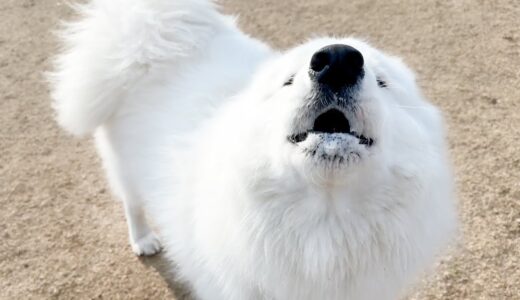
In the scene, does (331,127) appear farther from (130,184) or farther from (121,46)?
(130,184)

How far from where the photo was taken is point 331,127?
1627 mm

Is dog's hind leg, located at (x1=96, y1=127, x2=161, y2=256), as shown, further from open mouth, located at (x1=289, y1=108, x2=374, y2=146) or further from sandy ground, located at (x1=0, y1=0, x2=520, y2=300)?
open mouth, located at (x1=289, y1=108, x2=374, y2=146)

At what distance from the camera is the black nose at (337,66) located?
1.53 meters

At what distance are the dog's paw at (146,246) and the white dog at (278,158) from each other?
663 mm

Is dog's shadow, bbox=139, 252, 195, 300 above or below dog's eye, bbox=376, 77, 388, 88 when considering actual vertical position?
below

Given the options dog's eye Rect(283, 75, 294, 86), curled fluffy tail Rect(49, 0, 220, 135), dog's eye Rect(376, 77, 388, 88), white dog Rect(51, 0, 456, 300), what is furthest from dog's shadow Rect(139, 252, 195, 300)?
dog's eye Rect(376, 77, 388, 88)

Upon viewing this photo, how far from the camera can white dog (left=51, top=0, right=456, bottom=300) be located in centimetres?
159

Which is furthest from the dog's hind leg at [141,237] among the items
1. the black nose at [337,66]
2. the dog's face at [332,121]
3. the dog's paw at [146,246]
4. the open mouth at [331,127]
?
the black nose at [337,66]

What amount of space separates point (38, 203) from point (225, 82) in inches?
66.8

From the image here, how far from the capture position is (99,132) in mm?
2846

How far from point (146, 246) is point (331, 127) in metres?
1.80

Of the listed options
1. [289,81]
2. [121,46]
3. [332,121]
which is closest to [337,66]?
[332,121]

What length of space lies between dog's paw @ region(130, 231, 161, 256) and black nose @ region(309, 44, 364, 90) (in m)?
1.85

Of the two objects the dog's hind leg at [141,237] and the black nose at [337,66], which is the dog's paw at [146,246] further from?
A: the black nose at [337,66]
